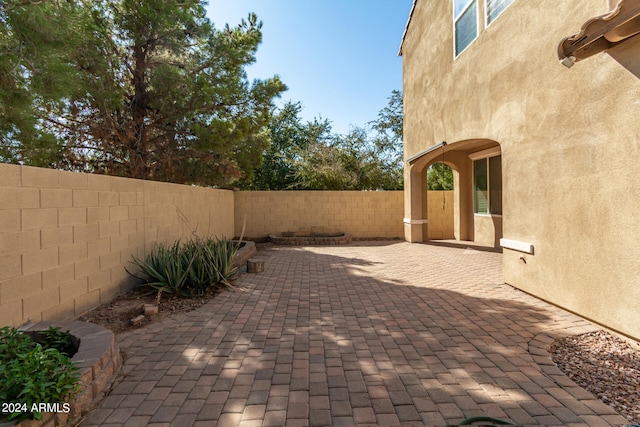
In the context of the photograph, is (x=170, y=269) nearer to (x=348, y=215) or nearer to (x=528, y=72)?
(x=528, y=72)

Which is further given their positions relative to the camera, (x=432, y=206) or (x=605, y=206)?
(x=432, y=206)

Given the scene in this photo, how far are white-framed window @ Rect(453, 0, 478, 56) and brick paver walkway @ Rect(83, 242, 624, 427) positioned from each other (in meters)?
5.31

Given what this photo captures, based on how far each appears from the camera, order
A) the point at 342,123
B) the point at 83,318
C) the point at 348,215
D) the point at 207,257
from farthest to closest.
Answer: the point at 342,123
the point at 348,215
the point at 207,257
the point at 83,318

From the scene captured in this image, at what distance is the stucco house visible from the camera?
369 centimetres

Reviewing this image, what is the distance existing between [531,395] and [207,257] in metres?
5.17

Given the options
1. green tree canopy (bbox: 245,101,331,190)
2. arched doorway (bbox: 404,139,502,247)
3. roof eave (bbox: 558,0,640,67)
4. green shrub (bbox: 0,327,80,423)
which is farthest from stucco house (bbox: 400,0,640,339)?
green tree canopy (bbox: 245,101,331,190)

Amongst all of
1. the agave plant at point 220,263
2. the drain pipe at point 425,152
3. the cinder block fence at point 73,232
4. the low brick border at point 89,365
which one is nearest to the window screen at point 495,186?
the drain pipe at point 425,152

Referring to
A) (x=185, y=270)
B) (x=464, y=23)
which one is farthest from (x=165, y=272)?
(x=464, y=23)

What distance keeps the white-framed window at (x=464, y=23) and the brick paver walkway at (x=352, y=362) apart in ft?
17.4

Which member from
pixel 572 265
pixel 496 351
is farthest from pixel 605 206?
pixel 496 351

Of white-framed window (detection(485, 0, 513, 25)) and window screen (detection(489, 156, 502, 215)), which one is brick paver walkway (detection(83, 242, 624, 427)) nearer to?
white-framed window (detection(485, 0, 513, 25))

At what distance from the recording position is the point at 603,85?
3963 millimetres

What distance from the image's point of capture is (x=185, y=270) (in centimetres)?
584

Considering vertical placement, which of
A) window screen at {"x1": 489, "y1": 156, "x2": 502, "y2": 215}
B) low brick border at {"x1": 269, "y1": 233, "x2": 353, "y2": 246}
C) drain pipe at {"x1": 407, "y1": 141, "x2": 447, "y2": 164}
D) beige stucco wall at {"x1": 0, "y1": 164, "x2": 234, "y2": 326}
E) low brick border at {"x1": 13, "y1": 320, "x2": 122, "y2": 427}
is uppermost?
drain pipe at {"x1": 407, "y1": 141, "x2": 447, "y2": 164}
